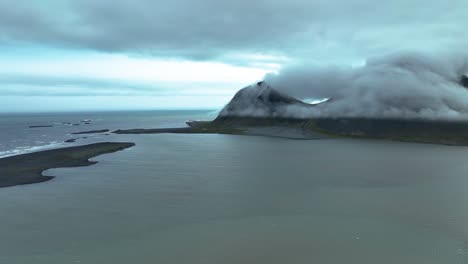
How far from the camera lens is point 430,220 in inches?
712

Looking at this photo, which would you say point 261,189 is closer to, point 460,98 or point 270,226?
point 270,226

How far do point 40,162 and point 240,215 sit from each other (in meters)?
25.6

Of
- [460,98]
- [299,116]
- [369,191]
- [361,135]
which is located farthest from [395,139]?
[369,191]

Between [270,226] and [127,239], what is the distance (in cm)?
675

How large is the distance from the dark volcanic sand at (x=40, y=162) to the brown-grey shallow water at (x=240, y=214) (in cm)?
191

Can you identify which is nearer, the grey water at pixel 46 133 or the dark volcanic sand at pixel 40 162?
the dark volcanic sand at pixel 40 162

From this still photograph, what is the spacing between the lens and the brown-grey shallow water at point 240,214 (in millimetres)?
14508

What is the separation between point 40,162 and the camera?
35281 mm

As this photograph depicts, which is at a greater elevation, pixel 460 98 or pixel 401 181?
pixel 460 98

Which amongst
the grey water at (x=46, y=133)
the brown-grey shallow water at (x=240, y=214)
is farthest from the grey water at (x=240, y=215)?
the grey water at (x=46, y=133)

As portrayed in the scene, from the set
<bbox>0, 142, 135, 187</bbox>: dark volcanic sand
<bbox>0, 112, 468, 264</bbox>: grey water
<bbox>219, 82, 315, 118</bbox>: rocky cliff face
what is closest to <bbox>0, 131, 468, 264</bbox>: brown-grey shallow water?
<bbox>0, 112, 468, 264</bbox>: grey water

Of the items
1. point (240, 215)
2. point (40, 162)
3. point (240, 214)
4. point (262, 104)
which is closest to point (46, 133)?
point (40, 162)

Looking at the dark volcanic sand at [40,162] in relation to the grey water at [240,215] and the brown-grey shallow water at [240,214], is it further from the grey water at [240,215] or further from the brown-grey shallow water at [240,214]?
the grey water at [240,215]

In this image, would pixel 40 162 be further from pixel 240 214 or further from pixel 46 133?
pixel 46 133
